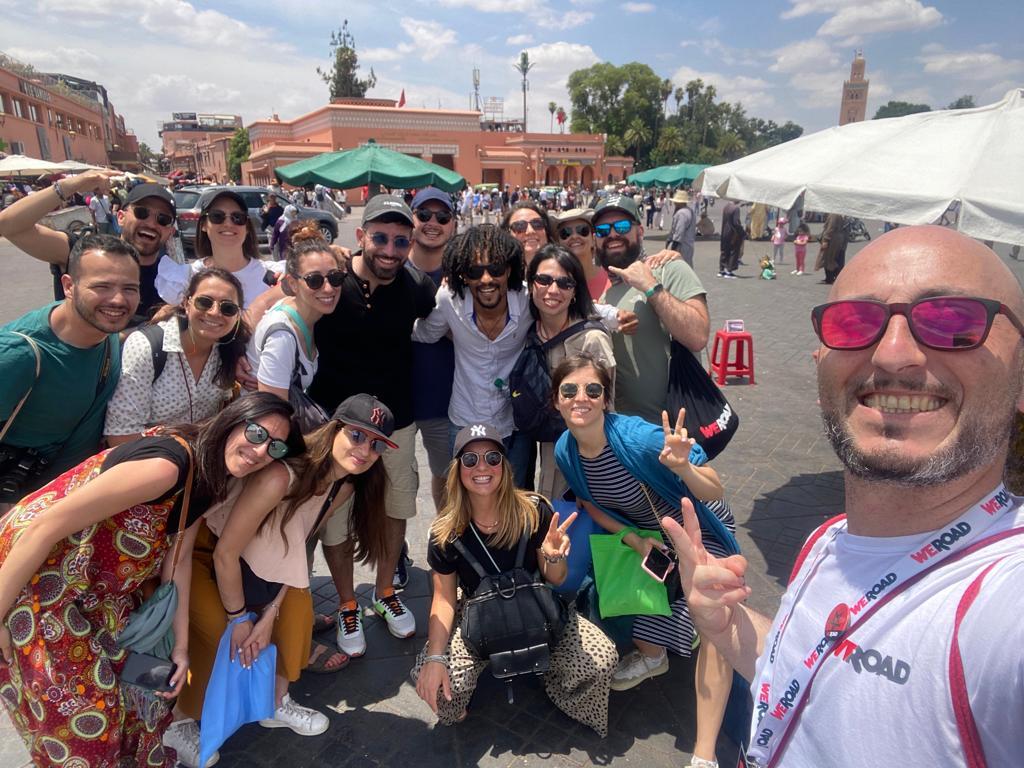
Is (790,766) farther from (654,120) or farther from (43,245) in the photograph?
(654,120)

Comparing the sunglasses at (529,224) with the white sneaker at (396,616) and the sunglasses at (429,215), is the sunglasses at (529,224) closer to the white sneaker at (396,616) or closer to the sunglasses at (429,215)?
the sunglasses at (429,215)

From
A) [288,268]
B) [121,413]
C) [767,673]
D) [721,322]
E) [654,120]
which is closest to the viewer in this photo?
[767,673]

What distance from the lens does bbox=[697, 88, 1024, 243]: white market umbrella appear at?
10.8 ft

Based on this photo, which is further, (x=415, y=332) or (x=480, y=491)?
(x=415, y=332)

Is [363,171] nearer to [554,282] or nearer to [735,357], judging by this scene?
[735,357]

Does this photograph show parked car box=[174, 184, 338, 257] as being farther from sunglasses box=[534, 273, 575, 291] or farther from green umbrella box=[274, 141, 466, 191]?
sunglasses box=[534, 273, 575, 291]

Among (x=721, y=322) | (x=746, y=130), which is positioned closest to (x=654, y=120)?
(x=746, y=130)

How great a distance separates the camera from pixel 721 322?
10.4m

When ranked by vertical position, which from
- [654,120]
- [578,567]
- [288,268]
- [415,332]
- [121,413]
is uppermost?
[654,120]

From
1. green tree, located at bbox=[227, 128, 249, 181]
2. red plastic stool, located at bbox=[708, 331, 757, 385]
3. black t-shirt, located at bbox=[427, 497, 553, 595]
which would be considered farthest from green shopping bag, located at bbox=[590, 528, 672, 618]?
A: green tree, located at bbox=[227, 128, 249, 181]

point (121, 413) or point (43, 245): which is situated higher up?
point (43, 245)

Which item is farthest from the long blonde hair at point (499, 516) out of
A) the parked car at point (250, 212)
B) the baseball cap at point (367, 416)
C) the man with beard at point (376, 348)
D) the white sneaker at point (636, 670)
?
the parked car at point (250, 212)

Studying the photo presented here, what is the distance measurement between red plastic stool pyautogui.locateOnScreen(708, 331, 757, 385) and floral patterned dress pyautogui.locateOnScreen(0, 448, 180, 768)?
6678 millimetres

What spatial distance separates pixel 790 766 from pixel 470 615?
1.81m
